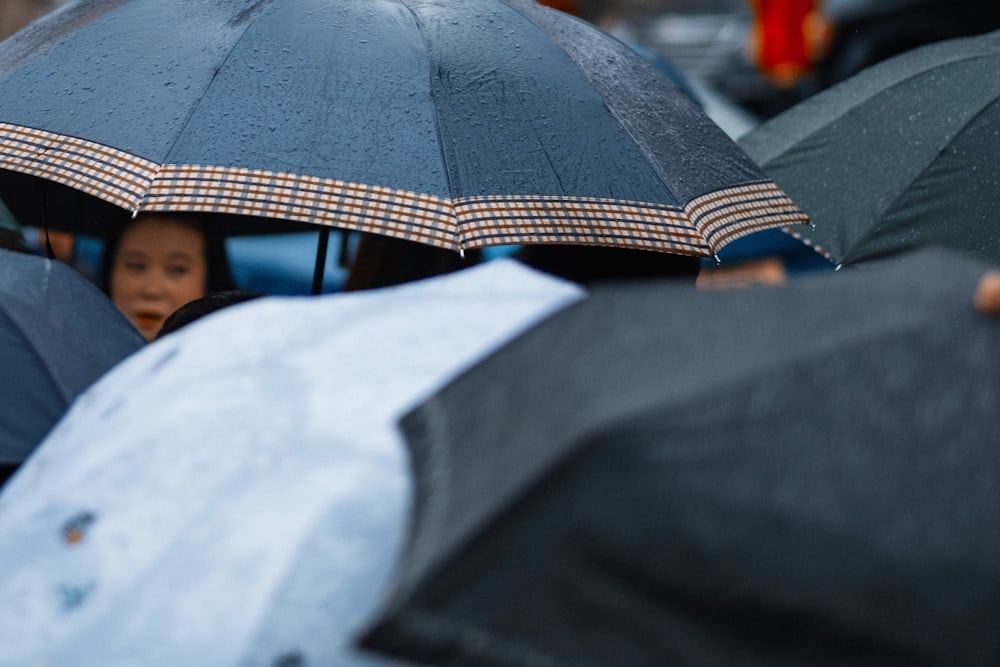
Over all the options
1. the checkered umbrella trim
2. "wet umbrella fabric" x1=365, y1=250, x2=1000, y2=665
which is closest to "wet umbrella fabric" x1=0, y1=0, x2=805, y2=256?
the checkered umbrella trim

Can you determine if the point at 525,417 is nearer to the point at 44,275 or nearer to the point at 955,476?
the point at 955,476

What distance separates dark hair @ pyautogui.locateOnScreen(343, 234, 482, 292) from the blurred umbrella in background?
45.2 inches

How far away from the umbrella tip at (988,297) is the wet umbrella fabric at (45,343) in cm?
150

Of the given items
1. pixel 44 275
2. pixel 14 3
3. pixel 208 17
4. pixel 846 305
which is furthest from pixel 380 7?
pixel 14 3

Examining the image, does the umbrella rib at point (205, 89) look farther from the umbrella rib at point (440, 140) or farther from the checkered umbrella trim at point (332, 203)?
the umbrella rib at point (440, 140)

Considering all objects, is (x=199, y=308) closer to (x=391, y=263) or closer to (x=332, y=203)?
(x=332, y=203)

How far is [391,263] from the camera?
4285 mm

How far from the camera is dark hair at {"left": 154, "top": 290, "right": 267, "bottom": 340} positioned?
2.73 metres

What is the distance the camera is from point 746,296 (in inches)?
54.0

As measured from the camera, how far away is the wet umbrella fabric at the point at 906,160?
11.3ft

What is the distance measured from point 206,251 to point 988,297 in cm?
296

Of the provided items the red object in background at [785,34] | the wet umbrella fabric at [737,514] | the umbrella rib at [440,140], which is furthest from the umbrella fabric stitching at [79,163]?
the red object in background at [785,34]

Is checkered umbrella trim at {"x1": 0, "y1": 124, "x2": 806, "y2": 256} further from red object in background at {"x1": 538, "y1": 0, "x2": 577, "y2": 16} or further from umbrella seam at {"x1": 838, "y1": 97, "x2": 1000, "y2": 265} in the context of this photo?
red object in background at {"x1": 538, "y1": 0, "x2": 577, "y2": 16}

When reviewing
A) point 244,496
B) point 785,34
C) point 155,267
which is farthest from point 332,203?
point 785,34
